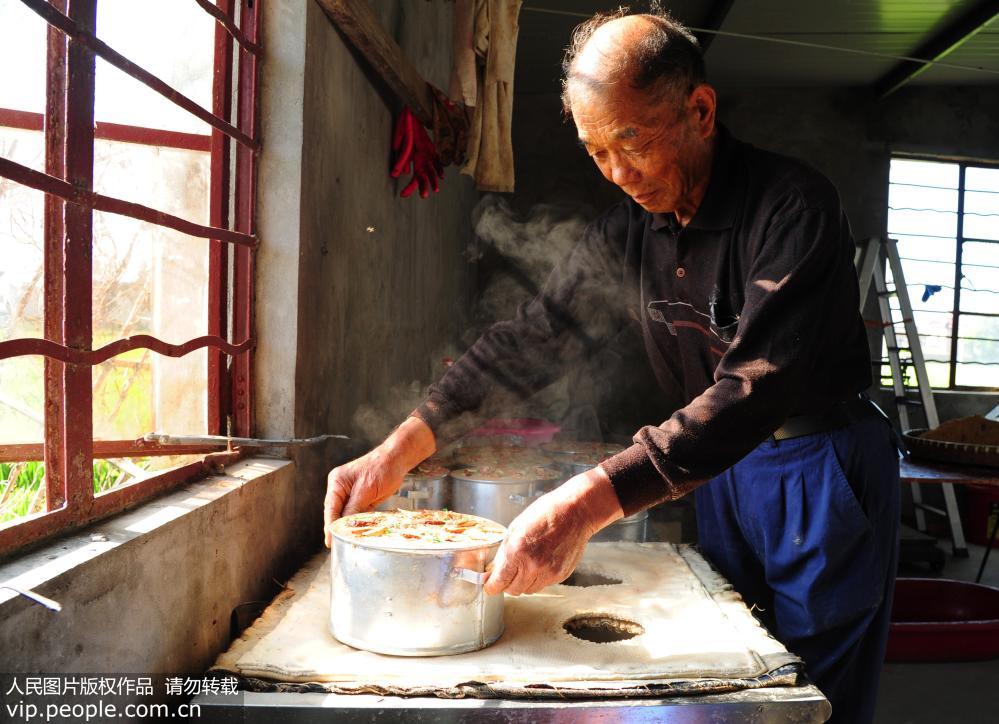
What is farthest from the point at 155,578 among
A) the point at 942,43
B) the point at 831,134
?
the point at 831,134

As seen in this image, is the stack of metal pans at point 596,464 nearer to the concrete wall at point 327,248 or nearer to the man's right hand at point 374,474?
the man's right hand at point 374,474

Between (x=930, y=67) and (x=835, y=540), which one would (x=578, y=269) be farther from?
(x=930, y=67)

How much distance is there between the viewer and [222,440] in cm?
187

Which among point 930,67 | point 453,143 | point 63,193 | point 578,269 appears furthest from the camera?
point 930,67

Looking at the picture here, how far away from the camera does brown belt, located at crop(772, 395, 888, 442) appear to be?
6.56ft

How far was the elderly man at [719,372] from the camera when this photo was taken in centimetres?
162

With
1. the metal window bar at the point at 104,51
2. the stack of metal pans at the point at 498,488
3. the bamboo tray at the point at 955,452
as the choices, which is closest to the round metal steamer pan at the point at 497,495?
the stack of metal pans at the point at 498,488

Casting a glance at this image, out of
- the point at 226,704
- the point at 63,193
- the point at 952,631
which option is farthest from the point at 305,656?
the point at 952,631

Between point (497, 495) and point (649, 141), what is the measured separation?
136 centimetres

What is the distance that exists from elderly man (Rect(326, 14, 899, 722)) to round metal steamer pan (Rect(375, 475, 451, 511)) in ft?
1.25

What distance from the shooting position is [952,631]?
4160mm

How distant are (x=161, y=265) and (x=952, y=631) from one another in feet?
14.2

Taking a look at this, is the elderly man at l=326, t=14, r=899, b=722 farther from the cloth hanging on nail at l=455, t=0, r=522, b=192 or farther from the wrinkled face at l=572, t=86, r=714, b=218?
the cloth hanging on nail at l=455, t=0, r=522, b=192

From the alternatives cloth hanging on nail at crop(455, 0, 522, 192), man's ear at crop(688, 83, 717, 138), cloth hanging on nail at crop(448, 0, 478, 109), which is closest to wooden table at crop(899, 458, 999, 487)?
cloth hanging on nail at crop(455, 0, 522, 192)
